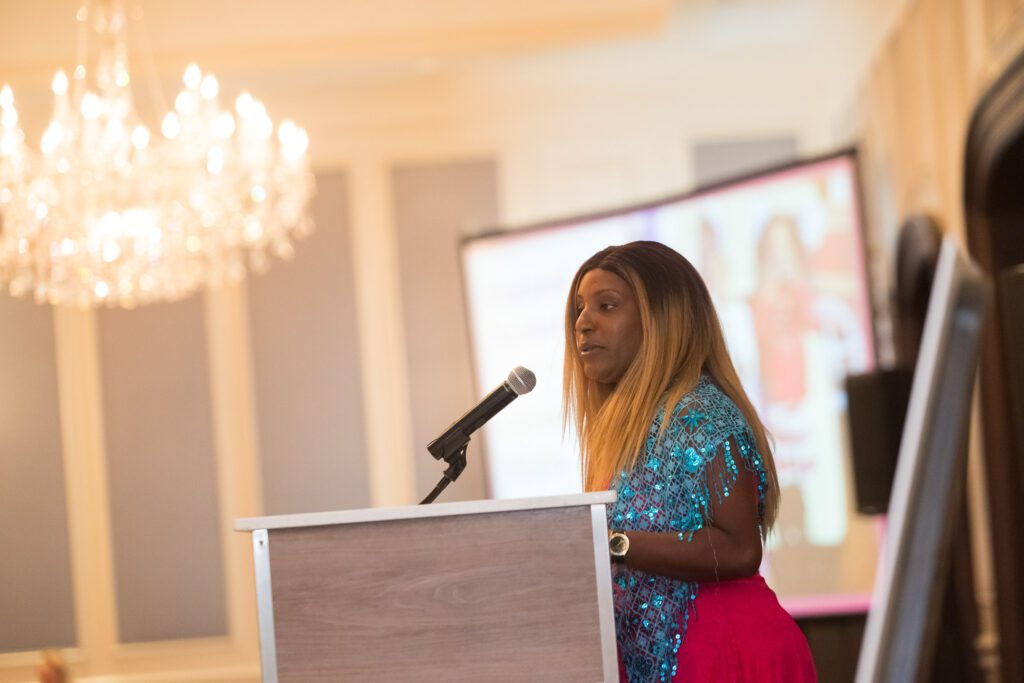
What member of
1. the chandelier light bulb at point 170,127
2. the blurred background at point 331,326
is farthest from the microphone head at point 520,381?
the blurred background at point 331,326

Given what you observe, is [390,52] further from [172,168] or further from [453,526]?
[453,526]

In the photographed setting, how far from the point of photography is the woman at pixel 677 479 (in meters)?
1.69

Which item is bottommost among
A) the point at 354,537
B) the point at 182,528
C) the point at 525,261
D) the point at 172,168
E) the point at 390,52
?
the point at 182,528

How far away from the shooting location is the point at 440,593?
154 cm

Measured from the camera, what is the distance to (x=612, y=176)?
682 centimetres

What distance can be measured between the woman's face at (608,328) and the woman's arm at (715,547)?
270mm

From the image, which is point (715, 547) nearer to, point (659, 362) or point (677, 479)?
point (677, 479)

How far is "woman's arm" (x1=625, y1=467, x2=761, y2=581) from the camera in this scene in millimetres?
1658

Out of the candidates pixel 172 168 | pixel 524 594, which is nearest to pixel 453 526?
pixel 524 594

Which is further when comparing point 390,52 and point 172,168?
point 390,52

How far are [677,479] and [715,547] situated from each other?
4.6 inches

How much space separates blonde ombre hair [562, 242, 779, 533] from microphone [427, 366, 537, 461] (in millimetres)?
170

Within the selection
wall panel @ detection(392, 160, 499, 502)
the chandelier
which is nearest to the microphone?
the chandelier

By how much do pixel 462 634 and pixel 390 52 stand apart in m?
4.51
